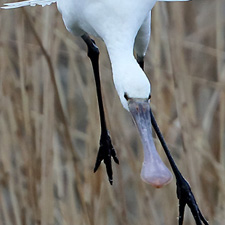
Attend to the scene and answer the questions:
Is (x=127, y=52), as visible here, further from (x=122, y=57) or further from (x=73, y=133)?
(x=73, y=133)

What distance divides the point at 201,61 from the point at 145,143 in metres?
1.37

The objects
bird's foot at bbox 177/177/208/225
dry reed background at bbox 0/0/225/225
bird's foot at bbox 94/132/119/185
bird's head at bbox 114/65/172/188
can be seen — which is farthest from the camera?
dry reed background at bbox 0/0/225/225

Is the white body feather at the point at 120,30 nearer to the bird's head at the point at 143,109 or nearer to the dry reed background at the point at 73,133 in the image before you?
the bird's head at the point at 143,109

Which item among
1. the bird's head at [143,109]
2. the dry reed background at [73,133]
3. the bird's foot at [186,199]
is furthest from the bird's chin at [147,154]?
the dry reed background at [73,133]

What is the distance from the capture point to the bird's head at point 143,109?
97 centimetres

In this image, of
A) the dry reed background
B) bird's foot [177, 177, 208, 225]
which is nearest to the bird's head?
bird's foot [177, 177, 208, 225]

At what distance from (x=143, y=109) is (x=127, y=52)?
0.29 ft

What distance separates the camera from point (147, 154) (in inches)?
39.6

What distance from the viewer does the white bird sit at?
3.22ft

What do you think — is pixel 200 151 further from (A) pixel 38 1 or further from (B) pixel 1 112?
(A) pixel 38 1

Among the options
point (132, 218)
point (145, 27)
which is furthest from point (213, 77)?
point (145, 27)

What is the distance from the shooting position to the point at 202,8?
2533mm

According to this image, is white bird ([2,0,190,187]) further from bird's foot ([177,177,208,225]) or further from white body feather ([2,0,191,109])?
bird's foot ([177,177,208,225])

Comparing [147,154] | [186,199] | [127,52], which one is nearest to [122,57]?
[127,52]
